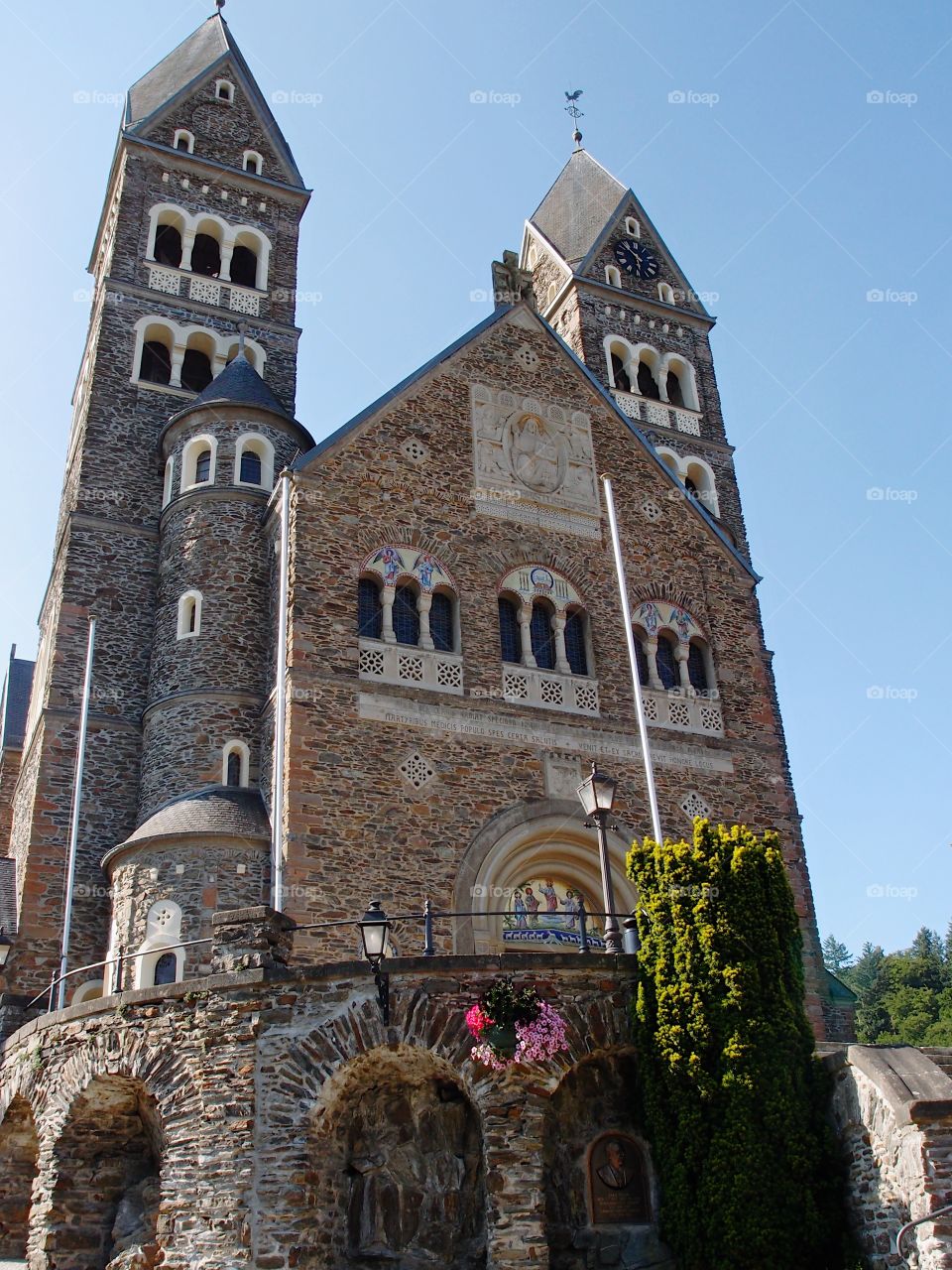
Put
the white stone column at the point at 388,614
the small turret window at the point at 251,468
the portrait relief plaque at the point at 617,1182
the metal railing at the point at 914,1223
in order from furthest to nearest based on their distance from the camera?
the small turret window at the point at 251,468, the white stone column at the point at 388,614, the portrait relief plaque at the point at 617,1182, the metal railing at the point at 914,1223

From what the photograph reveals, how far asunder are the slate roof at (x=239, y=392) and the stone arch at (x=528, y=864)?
37.6ft

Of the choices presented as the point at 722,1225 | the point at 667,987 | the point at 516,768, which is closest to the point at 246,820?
the point at 516,768

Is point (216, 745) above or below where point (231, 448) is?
below

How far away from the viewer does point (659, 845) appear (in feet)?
56.4

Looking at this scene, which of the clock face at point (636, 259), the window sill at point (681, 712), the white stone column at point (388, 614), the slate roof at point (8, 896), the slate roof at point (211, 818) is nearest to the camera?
the slate roof at point (211, 818)

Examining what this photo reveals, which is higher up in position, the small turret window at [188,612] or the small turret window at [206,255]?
the small turret window at [206,255]

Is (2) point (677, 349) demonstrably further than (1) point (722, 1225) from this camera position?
Yes

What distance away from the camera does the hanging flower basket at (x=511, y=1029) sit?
1532 centimetres

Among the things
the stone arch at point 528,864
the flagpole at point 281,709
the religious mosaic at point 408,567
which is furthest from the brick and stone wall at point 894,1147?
the religious mosaic at point 408,567

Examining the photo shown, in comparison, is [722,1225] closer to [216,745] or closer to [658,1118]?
[658,1118]

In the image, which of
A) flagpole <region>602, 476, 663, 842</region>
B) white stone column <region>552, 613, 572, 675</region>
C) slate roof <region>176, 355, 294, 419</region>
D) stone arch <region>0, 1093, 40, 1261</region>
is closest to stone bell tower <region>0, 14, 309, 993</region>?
slate roof <region>176, 355, 294, 419</region>

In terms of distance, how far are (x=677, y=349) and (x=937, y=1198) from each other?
34107 millimetres

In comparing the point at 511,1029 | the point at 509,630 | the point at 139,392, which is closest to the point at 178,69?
the point at 139,392

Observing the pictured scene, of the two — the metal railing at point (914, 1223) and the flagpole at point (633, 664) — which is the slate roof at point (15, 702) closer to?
the flagpole at point (633, 664)
